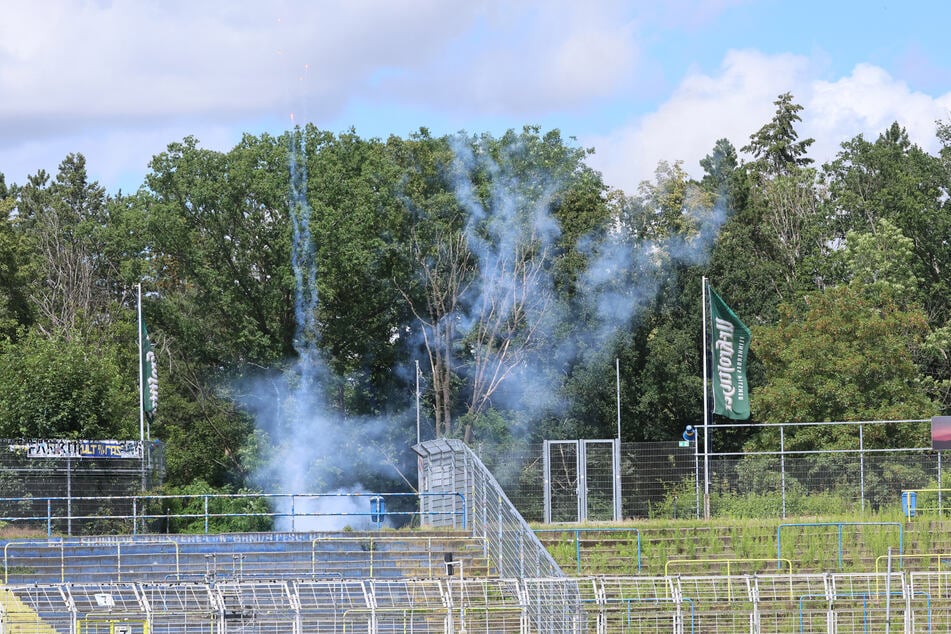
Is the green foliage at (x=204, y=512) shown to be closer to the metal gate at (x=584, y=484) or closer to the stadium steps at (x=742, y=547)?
the metal gate at (x=584, y=484)

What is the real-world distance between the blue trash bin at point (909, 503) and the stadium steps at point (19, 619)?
19.0 meters

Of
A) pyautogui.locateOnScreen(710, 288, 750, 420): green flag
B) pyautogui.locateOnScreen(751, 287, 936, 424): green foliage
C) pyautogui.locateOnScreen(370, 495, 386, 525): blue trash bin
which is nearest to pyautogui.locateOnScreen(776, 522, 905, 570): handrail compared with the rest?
pyautogui.locateOnScreen(710, 288, 750, 420): green flag

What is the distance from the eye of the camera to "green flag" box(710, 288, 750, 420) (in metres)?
39.6

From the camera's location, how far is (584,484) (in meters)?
36.2

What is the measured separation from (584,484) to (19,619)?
15.3m

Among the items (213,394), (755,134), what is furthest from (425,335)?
(755,134)

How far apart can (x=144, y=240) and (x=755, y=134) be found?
32.4m

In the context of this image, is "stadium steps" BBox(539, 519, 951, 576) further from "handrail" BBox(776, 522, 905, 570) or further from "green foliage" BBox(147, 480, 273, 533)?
"green foliage" BBox(147, 480, 273, 533)

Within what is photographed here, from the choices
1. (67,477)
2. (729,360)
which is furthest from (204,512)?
(729,360)

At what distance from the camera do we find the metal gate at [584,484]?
36.1 m

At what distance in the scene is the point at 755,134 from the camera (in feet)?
241

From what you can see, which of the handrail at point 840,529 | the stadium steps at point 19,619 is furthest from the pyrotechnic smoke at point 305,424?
the stadium steps at point 19,619

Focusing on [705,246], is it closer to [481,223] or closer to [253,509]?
[481,223]

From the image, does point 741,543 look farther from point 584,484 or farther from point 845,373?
point 845,373
